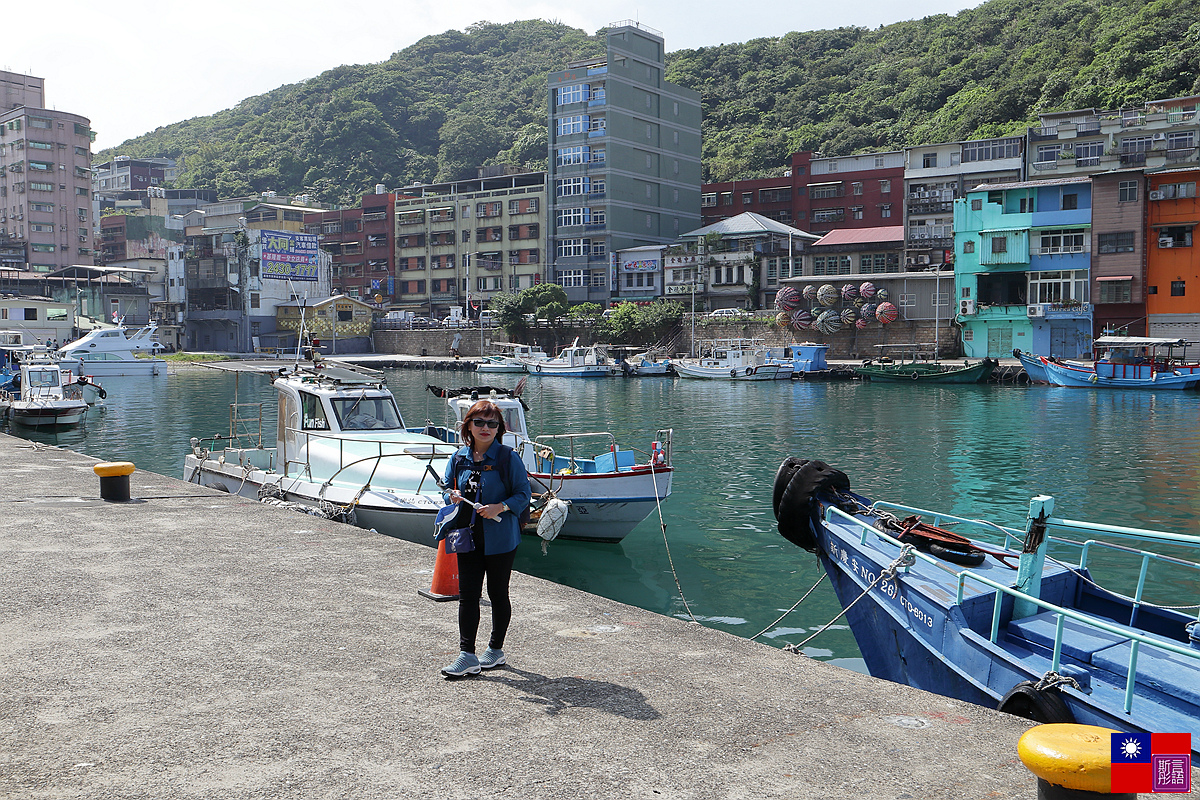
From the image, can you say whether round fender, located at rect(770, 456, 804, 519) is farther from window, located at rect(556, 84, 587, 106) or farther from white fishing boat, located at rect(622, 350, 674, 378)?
window, located at rect(556, 84, 587, 106)

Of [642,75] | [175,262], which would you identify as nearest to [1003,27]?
[642,75]

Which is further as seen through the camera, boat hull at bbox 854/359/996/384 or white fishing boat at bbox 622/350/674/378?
white fishing boat at bbox 622/350/674/378

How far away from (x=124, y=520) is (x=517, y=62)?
450ft

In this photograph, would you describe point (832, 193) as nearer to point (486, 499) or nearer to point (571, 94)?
point (571, 94)

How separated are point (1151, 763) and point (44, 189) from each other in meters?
119

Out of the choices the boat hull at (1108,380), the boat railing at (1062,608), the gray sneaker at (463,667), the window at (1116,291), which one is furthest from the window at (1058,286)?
the gray sneaker at (463,667)

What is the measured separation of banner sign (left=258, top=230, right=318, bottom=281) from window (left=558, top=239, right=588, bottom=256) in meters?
24.0

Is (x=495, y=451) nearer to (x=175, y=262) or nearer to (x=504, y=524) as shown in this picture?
(x=504, y=524)

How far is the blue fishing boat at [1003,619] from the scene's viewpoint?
6984 millimetres

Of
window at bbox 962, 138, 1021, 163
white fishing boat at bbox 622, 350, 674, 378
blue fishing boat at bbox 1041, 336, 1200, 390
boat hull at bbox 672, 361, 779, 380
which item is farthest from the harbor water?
window at bbox 962, 138, 1021, 163

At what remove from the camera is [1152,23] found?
2827 inches

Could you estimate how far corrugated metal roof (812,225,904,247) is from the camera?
72062 mm

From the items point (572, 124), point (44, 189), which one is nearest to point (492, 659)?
point (572, 124)

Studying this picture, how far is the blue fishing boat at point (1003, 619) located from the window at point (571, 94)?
80.1 meters
